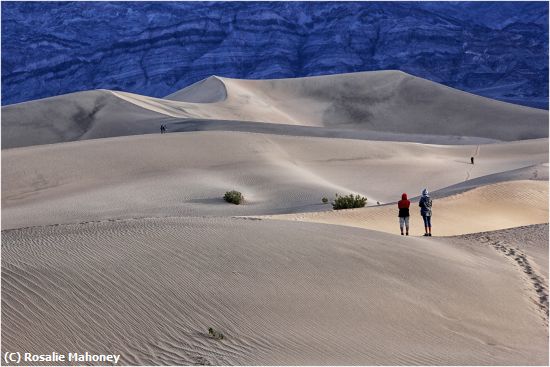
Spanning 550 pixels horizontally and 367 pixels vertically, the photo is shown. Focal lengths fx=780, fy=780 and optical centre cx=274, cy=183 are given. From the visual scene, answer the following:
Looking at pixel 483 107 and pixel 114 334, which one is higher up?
pixel 483 107

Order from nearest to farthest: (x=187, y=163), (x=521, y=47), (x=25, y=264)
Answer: (x=25, y=264) < (x=187, y=163) < (x=521, y=47)

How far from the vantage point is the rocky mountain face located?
448 feet

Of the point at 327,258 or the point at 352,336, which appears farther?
the point at 327,258

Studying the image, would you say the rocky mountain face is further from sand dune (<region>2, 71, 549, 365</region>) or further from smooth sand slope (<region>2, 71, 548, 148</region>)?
sand dune (<region>2, 71, 549, 365</region>)

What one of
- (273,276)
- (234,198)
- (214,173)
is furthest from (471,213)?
(273,276)

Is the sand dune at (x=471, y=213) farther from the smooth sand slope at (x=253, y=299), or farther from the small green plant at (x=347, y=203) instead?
the smooth sand slope at (x=253, y=299)

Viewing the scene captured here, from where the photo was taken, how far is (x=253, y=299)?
29.6 ft

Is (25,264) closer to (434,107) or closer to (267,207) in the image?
(267,207)

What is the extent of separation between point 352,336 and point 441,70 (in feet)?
440

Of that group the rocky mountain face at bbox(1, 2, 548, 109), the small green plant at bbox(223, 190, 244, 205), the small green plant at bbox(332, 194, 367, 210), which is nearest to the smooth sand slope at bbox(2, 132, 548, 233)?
the small green plant at bbox(223, 190, 244, 205)

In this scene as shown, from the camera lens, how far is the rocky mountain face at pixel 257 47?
137m

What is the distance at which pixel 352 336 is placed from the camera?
838cm

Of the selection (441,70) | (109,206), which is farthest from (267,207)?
(441,70)

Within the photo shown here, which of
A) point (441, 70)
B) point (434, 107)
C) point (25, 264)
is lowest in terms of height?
point (25, 264)
